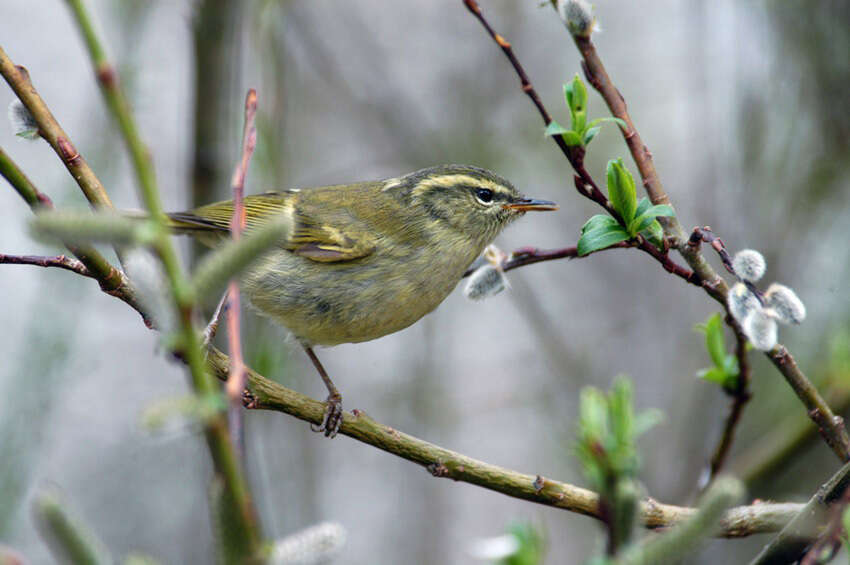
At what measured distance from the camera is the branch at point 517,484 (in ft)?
8.03

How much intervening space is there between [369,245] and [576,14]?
196 cm

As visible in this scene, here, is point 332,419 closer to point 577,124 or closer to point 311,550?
point 577,124

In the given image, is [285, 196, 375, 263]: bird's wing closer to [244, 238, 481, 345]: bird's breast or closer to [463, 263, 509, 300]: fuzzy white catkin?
[244, 238, 481, 345]: bird's breast

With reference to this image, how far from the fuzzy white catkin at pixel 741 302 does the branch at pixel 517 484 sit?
2.01ft

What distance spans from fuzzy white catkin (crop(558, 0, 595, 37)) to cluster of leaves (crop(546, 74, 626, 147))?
0.20 meters

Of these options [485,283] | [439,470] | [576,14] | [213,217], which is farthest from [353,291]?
[576,14]

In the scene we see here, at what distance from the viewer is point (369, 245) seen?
13.2ft

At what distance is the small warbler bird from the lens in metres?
3.81

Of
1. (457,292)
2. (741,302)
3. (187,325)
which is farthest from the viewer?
(457,292)

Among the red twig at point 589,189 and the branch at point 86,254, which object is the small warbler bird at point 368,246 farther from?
the red twig at point 589,189

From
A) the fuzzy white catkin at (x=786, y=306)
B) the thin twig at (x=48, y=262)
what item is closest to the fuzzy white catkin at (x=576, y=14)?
the fuzzy white catkin at (x=786, y=306)

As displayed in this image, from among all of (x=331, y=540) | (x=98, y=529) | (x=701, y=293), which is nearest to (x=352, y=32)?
(x=701, y=293)

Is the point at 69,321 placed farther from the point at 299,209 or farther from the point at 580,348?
the point at 580,348

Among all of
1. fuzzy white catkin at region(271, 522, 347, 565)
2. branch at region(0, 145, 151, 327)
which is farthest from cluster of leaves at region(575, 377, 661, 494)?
branch at region(0, 145, 151, 327)
